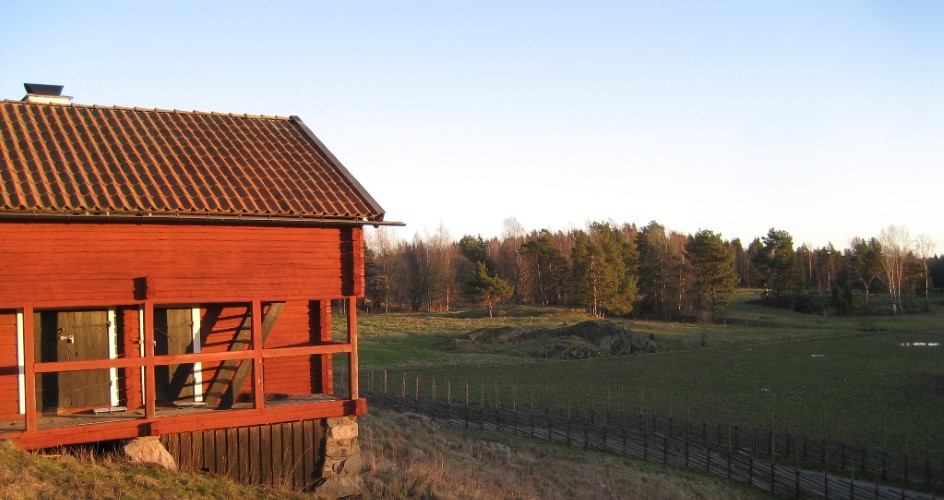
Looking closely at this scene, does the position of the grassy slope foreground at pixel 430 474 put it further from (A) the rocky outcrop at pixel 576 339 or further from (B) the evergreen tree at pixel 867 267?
(B) the evergreen tree at pixel 867 267

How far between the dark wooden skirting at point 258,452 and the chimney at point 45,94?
731 cm

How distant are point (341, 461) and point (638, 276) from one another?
284 feet

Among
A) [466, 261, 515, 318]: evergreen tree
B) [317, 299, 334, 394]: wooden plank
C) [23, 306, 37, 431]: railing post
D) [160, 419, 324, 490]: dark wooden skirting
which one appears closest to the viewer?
[23, 306, 37, 431]: railing post

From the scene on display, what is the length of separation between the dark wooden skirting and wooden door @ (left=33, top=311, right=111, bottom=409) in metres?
2.10

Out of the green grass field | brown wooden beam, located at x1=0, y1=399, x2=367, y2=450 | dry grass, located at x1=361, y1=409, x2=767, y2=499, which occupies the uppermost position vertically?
brown wooden beam, located at x1=0, y1=399, x2=367, y2=450

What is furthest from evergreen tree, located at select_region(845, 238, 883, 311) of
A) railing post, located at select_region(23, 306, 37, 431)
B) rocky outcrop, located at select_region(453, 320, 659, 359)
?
railing post, located at select_region(23, 306, 37, 431)

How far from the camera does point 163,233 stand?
13547 mm

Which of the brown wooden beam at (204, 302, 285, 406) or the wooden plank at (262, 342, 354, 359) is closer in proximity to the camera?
the wooden plank at (262, 342, 354, 359)

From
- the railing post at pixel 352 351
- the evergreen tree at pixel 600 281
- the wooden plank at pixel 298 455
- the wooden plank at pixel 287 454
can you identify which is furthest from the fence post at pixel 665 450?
the evergreen tree at pixel 600 281

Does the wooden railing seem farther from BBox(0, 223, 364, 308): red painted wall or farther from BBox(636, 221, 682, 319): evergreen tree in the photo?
BBox(636, 221, 682, 319): evergreen tree

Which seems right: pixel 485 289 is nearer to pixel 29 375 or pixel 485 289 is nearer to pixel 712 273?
pixel 712 273

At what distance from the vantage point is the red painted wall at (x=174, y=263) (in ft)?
41.4

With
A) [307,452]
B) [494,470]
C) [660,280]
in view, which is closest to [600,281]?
[660,280]

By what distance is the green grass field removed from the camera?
3181 cm
